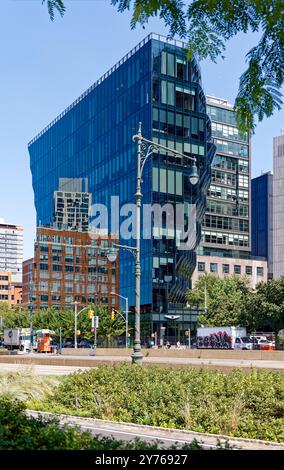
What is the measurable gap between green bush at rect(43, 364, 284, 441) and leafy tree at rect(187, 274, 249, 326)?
203 ft

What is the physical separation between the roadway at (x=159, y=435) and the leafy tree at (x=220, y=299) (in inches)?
2537

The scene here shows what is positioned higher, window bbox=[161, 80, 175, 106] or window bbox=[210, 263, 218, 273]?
window bbox=[161, 80, 175, 106]

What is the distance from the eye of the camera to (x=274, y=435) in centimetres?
1282

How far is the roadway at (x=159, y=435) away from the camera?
12.3 metres

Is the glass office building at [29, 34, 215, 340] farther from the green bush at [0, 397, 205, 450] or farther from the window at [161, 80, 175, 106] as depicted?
the green bush at [0, 397, 205, 450]

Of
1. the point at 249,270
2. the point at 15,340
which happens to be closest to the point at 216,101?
the point at 249,270

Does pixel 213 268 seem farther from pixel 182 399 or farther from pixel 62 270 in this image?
pixel 182 399

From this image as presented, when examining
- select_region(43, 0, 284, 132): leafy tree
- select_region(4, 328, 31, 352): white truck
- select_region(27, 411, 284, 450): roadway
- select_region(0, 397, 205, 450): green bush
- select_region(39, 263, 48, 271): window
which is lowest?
select_region(4, 328, 31, 352): white truck

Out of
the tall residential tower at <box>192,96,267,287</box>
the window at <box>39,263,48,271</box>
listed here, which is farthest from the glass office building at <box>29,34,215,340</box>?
the window at <box>39,263,48,271</box>

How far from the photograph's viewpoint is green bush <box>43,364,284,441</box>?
13.7 m

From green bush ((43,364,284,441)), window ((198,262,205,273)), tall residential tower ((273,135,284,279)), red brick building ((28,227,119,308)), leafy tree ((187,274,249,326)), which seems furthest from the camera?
red brick building ((28,227,119,308))

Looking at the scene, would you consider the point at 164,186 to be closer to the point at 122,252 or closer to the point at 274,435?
the point at 122,252

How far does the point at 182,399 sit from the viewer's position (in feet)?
49.6
